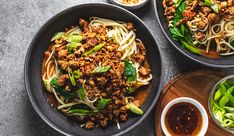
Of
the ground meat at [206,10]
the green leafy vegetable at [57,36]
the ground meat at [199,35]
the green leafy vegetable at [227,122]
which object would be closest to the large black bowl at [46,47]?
the green leafy vegetable at [57,36]

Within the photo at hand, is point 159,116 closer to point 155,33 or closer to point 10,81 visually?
point 155,33

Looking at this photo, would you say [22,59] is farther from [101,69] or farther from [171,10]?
[171,10]

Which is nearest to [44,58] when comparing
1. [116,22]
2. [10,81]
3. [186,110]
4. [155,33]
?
[10,81]

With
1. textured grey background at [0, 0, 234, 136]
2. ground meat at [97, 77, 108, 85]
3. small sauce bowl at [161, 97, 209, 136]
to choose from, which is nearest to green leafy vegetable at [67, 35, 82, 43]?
ground meat at [97, 77, 108, 85]

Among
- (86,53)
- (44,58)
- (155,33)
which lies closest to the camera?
(86,53)

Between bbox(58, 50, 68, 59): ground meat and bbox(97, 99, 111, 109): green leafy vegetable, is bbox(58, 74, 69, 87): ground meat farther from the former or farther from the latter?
bbox(97, 99, 111, 109): green leafy vegetable

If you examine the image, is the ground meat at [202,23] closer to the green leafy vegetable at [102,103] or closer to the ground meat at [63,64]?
the green leafy vegetable at [102,103]
